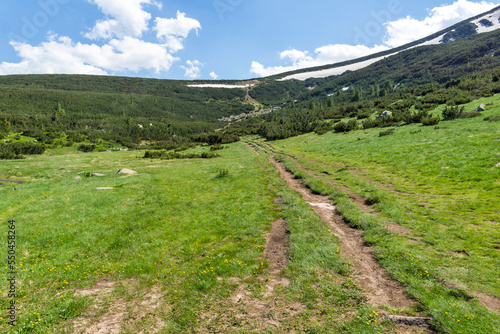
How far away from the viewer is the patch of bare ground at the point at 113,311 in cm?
701

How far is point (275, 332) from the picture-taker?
259 inches

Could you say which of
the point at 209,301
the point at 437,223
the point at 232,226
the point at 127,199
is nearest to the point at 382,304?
the point at 209,301

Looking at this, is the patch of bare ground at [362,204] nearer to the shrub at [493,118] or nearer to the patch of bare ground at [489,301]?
the patch of bare ground at [489,301]

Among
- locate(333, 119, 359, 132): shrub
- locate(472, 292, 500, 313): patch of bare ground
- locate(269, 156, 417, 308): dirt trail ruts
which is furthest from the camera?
locate(333, 119, 359, 132): shrub

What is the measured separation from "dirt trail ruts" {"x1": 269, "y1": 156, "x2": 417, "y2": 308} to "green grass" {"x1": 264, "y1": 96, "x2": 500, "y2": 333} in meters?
0.42

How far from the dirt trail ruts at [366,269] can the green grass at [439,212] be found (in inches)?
16.6

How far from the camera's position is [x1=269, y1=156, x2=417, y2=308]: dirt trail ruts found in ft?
24.6

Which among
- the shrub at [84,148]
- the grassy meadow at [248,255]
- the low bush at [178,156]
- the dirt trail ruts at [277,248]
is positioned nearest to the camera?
the grassy meadow at [248,255]

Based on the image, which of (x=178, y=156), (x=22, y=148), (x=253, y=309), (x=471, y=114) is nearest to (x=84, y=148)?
(x=22, y=148)

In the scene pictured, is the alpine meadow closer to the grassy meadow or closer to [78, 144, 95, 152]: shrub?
the grassy meadow

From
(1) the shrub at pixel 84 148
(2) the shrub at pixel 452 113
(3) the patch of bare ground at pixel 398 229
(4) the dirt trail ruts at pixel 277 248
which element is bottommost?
(3) the patch of bare ground at pixel 398 229

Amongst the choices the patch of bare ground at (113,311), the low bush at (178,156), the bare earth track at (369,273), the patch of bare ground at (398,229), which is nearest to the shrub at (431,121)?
the bare earth track at (369,273)

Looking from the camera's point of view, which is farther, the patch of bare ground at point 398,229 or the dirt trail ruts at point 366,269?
the patch of bare ground at point 398,229

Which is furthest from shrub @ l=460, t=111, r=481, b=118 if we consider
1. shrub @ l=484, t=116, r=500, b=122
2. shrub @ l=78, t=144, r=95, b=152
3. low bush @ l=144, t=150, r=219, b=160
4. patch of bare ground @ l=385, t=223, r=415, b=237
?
shrub @ l=78, t=144, r=95, b=152
